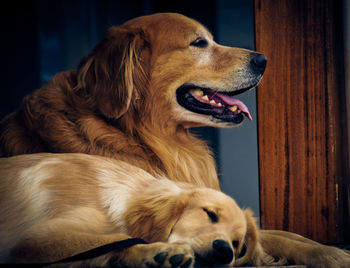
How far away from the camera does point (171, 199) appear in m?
1.39

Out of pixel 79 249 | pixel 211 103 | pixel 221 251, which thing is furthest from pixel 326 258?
pixel 79 249

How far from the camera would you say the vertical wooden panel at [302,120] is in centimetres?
171

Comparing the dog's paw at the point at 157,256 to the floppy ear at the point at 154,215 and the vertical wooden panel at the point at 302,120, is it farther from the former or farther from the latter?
the vertical wooden panel at the point at 302,120

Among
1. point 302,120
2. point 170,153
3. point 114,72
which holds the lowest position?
point 170,153

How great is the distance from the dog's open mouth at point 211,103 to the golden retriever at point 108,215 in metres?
0.36

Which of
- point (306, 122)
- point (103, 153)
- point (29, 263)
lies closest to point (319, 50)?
point (306, 122)

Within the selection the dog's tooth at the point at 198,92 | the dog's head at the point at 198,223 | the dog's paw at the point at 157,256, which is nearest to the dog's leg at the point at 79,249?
the dog's paw at the point at 157,256

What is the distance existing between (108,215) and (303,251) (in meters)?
0.76

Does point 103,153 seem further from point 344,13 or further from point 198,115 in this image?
point 344,13

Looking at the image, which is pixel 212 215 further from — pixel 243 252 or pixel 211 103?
pixel 211 103

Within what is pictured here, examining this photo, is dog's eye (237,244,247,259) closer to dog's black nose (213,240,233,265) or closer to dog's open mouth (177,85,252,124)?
dog's black nose (213,240,233,265)

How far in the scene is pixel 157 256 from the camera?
1.12 metres

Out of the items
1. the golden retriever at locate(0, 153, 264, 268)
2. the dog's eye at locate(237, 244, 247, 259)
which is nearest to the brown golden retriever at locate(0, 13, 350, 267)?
the golden retriever at locate(0, 153, 264, 268)

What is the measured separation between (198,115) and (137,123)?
Answer: 28 cm
